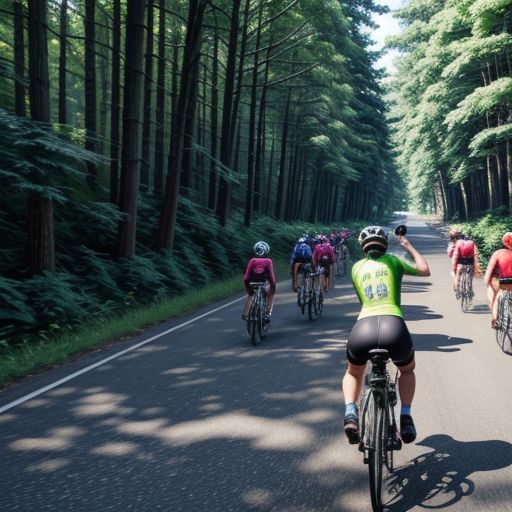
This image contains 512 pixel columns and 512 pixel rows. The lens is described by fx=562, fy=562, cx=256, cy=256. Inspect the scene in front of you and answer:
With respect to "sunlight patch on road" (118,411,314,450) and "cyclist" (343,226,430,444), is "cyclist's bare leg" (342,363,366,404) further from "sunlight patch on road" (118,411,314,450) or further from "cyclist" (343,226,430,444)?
"sunlight patch on road" (118,411,314,450)

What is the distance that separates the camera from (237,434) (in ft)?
18.0

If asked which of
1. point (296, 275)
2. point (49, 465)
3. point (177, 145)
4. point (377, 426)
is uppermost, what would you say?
point (177, 145)

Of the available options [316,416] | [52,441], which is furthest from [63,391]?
[316,416]

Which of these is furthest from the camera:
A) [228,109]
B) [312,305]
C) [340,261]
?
[228,109]

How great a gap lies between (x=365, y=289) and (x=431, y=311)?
9.67m

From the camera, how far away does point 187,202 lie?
79.4 feet

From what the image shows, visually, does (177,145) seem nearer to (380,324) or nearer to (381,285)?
(381,285)

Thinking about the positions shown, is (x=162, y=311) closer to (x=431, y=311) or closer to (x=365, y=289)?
(x=431, y=311)

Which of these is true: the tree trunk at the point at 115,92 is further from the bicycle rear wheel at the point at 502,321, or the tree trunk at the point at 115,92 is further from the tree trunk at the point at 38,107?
the bicycle rear wheel at the point at 502,321

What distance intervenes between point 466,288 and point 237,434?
33.5 feet

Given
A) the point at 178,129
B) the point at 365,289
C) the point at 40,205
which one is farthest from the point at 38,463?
the point at 178,129

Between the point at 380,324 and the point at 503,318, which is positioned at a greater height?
the point at 380,324

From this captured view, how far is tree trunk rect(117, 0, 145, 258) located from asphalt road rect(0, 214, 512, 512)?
7013 mm

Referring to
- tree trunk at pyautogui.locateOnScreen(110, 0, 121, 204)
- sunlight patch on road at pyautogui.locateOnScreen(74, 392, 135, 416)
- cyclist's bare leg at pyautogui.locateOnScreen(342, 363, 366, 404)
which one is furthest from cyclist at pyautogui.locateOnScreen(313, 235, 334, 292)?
cyclist's bare leg at pyautogui.locateOnScreen(342, 363, 366, 404)
